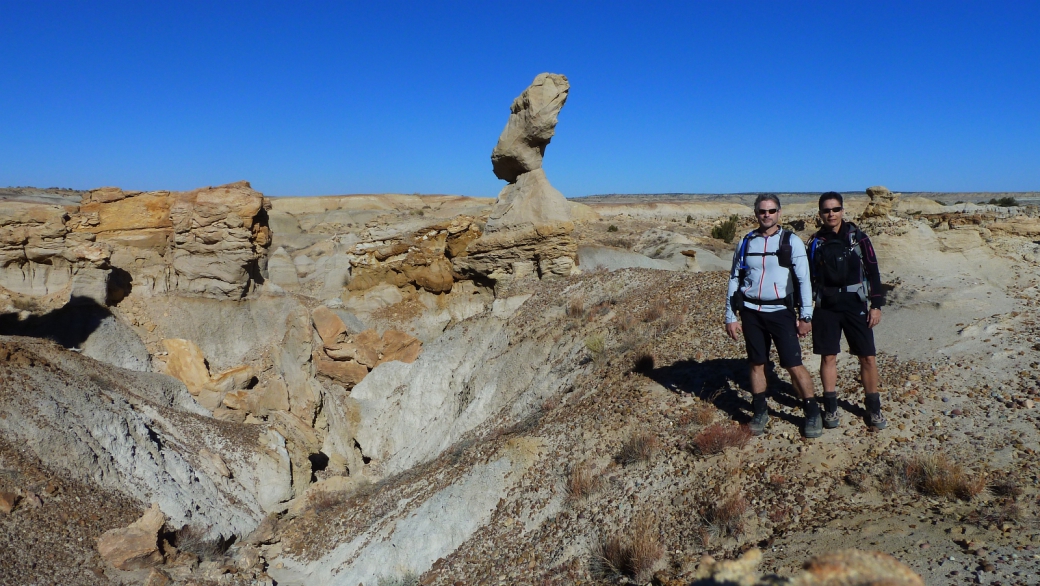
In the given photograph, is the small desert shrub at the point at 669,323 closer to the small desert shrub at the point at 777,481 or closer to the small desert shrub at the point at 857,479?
the small desert shrub at the point at 777,481

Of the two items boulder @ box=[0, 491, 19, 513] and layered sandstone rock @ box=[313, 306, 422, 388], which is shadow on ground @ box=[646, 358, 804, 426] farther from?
layered sandstone rock @ box=[313, 306, 422, 388]

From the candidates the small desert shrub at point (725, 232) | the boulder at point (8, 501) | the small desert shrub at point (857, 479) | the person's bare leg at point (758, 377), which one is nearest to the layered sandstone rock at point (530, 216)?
the person's bare leg at point (758, 377)

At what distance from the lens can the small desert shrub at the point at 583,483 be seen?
6.30 metres

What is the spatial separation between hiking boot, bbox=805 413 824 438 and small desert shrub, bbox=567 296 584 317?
7241 mm

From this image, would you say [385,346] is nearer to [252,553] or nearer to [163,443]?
[163,443]

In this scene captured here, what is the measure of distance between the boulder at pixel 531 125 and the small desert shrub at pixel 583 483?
12.1 m

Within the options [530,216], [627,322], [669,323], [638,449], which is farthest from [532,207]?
[638,449]

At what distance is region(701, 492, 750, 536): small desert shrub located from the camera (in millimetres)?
4875

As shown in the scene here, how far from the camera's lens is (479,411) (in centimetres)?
1209

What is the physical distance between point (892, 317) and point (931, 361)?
5.91ft

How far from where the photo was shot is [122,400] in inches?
443

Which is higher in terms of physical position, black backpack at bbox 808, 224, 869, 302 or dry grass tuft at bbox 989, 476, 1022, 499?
black backpack at bbox 808, 224, 869, 302

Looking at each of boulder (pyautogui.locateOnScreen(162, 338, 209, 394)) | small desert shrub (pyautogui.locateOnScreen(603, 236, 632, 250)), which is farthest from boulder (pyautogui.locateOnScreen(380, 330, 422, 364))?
small desert shrub (pyautogui.locateOnScreen(603, 236, 632, 250))

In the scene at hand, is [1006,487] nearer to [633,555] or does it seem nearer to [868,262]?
[868,262]
